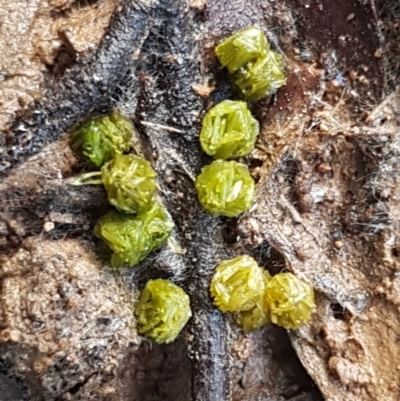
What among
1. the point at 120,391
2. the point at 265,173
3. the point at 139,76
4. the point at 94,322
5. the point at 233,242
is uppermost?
the point at 139,76

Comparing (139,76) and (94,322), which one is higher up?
(139,76)

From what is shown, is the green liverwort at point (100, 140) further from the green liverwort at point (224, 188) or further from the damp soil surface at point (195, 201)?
the green liverwort at point (224, 188)

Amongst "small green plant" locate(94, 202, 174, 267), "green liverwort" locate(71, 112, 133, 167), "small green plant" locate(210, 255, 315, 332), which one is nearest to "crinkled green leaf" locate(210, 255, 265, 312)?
"small green plant" locate(210, 255, 315, 332)

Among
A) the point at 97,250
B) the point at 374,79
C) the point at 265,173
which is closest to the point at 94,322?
the point at 97,250

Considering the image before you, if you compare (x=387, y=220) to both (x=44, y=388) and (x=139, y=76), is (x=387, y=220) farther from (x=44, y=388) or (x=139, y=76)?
(x=44, y=388)

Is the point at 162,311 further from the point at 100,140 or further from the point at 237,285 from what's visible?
the point at 100,140

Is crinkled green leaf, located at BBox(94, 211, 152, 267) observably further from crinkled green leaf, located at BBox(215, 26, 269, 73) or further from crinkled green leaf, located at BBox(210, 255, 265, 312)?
crinkled green leaf, located at BBox(215, 26, 269, 73)

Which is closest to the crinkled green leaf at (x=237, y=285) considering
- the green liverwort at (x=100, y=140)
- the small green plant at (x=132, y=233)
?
the small green plant at (x=132, y=233)
